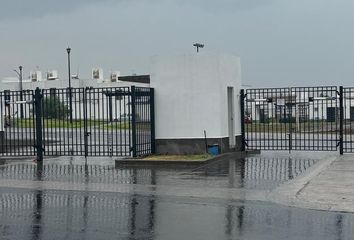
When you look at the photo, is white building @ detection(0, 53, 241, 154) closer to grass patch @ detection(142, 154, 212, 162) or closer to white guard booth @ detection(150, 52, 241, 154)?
white guard booth @ detection(150, 52, 241, 154)

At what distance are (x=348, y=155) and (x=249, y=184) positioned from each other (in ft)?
25.0

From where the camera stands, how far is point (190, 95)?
19297 millimetres

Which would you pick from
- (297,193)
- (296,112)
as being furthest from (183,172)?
(296,112)

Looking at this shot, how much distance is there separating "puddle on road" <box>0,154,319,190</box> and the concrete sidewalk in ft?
1.87

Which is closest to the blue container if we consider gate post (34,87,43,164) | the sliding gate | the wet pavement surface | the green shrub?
the sliding gate

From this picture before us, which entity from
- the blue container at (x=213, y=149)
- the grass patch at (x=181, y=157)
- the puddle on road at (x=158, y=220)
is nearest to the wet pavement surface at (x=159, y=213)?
the puddle on road at (x=158, y=220)

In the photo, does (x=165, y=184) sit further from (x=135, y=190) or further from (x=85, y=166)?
(x=85, y=166)

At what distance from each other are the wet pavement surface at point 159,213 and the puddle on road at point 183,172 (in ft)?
0.09

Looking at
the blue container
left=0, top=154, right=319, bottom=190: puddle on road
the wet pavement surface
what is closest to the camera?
the wet pavement surface

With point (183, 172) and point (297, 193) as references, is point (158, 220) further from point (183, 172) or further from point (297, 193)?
point (183, 172)

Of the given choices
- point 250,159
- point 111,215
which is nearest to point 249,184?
point 111,215

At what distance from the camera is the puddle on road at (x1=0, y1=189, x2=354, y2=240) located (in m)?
8.28

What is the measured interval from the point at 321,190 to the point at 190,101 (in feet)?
26.2

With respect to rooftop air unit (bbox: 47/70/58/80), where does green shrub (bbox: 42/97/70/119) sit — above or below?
below
